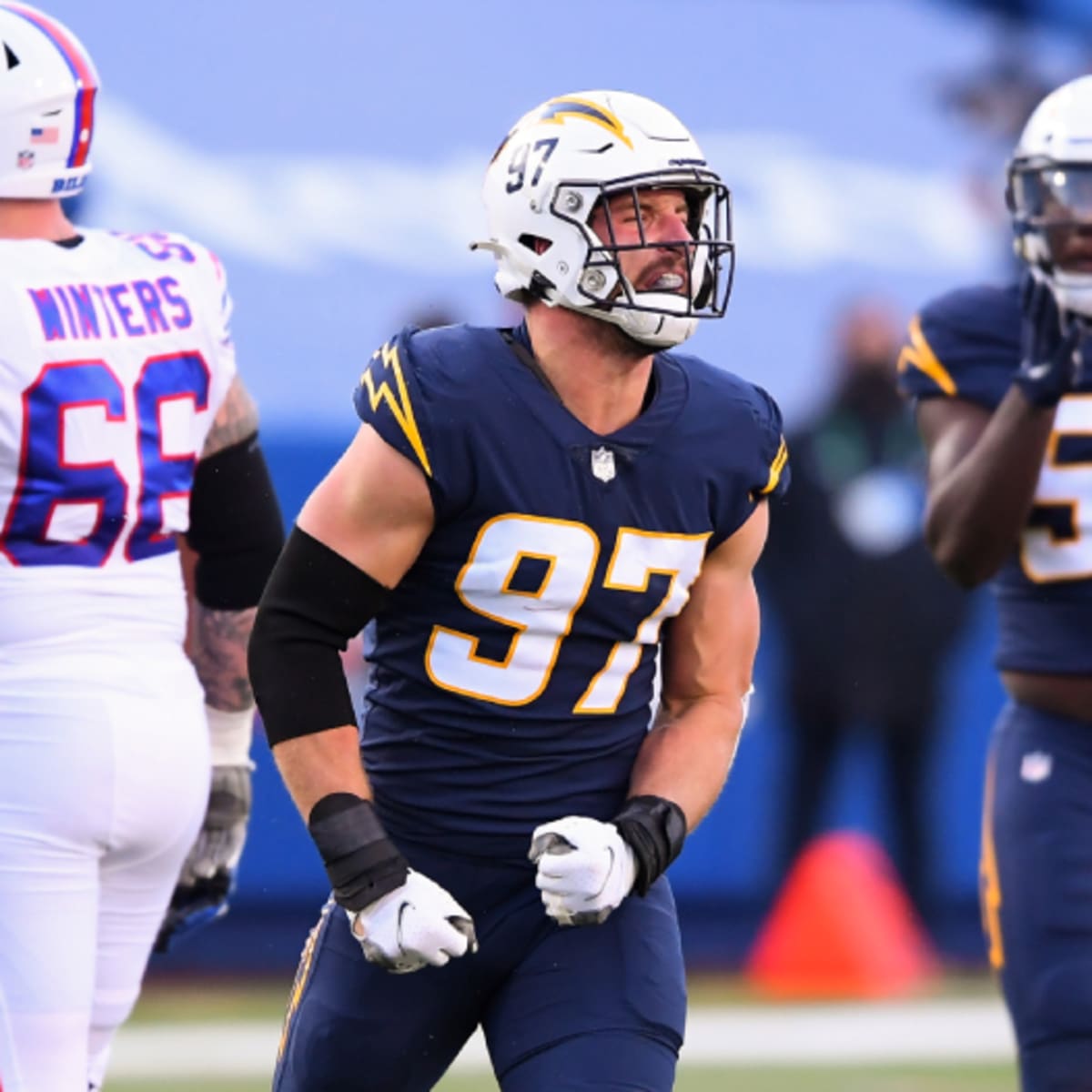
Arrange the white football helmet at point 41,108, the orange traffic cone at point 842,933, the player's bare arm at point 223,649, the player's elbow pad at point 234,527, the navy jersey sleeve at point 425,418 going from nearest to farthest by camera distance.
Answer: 1. the navy jersey sleeve at point 425,418
2. the white football helmet at point 41,108
3. the player's elbow pad at point 234,527
4. the player's bare arm at point 223,649
5. the orange traffic cone at point 842,933

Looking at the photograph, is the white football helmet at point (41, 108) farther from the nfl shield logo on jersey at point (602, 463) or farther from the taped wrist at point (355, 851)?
the taped wrist at point (355, 851)

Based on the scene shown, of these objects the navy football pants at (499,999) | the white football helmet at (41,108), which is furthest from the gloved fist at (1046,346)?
the white football helmet at (41,108)

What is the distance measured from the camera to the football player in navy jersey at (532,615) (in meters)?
3.33

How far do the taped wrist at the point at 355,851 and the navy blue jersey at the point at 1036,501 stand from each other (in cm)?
148

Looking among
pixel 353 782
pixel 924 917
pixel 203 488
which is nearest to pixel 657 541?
pixel 353 782

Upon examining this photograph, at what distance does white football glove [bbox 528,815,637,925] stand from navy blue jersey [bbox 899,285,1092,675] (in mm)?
1309

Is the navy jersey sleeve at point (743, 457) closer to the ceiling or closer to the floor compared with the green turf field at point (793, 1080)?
closer to the ceiling

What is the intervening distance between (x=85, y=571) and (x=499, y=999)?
2.98 ft

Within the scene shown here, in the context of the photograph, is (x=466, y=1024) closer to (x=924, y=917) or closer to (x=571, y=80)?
(x=924, y=917)

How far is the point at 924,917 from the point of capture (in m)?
8.77

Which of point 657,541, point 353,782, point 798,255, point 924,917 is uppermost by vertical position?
point 657,541

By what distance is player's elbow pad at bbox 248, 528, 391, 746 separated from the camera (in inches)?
132

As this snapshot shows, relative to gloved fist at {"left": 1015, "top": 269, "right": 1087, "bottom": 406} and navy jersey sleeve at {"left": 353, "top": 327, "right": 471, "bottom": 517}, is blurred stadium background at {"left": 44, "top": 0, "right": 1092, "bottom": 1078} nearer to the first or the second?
gloved fist at {"left": 1015, "top": 269, "right": 1087, "bottom": 406}

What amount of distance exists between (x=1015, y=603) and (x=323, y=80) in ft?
18.2
